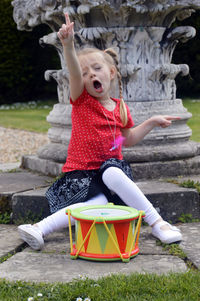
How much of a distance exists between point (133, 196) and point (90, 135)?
1.39 feet

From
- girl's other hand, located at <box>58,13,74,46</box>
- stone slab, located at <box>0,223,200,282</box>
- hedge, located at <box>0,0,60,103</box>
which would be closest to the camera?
stone slab, located at <box>0,223,200,282</box>

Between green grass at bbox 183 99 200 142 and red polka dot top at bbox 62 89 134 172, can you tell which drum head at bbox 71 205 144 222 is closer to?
red polka dot top at bbox 62 89 134 172

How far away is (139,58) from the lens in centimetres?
340

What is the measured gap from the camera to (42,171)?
3.59 meters

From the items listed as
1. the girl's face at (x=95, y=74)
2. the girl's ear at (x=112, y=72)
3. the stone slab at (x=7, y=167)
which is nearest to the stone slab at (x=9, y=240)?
the girl's face at (x=95, y=74)

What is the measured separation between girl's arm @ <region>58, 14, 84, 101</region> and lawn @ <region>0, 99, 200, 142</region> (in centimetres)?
405

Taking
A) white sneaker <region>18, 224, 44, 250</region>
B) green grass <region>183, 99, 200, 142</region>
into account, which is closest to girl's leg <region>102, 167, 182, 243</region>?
white sneaker <region>18, 224, 44, 250</region>

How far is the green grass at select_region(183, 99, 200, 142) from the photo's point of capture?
6934mm

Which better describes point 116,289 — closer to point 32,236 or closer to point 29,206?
point 32,236

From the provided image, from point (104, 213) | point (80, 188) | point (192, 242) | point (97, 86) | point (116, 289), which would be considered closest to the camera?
point (116, 289)

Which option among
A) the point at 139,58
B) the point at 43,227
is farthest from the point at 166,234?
the point at 139,58

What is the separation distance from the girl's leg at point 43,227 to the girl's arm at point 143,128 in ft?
1.61

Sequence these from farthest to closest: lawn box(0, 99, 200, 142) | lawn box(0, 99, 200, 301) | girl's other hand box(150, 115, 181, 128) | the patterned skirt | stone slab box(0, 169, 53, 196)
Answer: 1. lawn box(0, 99, 200, 142)
2. stone slab box(0, 169, 53, 196)
3. girl's other hand box(150, 115, 181, 128)
4. the patterned skirt
5. lawn box(0, 99, 200, 301)

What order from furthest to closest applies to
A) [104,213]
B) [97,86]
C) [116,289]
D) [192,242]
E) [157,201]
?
[157,201] → [97,86] → [192,242] → [104,213] → [116,289]
